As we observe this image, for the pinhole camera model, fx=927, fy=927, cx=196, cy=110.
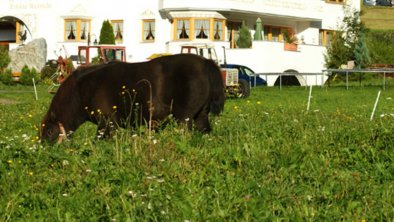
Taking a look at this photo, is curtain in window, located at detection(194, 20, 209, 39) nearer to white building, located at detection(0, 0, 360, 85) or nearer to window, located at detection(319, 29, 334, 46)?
white building, located at detection(0, 0, 360, 85)

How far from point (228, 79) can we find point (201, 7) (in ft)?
45.6

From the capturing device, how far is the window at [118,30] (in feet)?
158

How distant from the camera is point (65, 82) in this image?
42.8ft

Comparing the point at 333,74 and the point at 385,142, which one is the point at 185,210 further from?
the point at 333,74

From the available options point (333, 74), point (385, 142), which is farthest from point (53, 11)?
point (385, 142)

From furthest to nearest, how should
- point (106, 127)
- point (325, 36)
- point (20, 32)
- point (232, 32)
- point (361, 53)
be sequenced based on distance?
1. point (325, 36)
2. point (20, 32)
3. point (361, 53)
4. point (232, 32)
5. point (106, 127)

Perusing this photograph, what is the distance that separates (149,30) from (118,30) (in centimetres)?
184

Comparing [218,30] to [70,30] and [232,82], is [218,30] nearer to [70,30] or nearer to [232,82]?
[70,30]

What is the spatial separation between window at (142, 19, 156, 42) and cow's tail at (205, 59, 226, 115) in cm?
3386

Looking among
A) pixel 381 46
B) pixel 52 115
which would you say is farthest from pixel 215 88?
pixel 381 46

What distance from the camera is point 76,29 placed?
1935 inches

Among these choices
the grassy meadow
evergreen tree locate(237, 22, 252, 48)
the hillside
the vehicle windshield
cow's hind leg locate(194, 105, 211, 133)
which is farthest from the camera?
the hillside

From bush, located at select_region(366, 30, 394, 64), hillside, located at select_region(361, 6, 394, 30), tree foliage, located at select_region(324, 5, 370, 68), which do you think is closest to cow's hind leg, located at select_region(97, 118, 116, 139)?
tree foliage, located at select_region(324, 5, 370, 68)

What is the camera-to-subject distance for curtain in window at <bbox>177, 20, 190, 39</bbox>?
1826 inches
